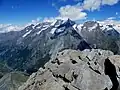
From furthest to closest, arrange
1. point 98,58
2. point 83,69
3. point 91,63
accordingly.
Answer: point 98,58 < point 91,63 < point 83,69

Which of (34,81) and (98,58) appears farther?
(98,58)

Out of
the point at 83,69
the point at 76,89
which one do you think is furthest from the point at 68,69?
the point at 76,89

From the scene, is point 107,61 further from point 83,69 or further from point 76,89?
point 76,89

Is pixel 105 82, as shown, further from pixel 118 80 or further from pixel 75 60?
pixel 75 60

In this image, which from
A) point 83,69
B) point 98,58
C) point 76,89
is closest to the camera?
point 76,89

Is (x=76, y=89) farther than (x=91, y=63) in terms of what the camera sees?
No

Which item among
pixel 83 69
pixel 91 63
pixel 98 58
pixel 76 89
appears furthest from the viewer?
pixel 98 58
